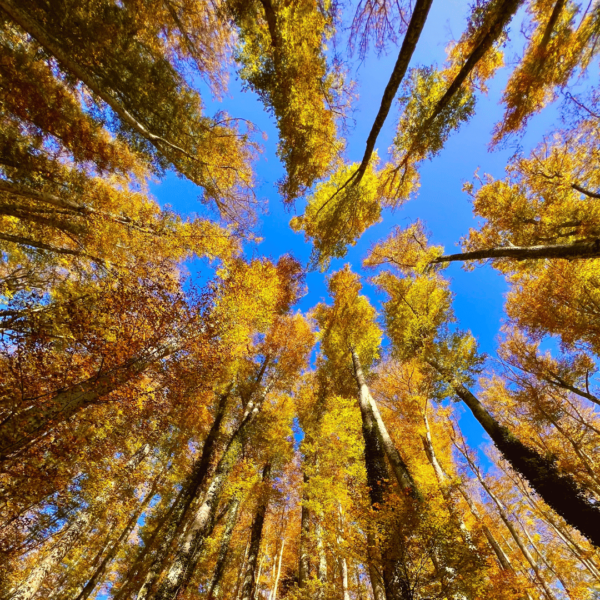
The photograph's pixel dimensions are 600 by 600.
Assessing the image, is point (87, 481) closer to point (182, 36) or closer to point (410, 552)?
point (410, 552)

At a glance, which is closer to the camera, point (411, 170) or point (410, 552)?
point (410, 552)

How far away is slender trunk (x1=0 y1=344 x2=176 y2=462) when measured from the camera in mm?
3848

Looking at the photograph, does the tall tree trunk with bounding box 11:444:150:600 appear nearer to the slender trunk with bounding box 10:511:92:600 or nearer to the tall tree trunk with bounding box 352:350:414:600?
the slender trunk with bounding box 10:511:92:600

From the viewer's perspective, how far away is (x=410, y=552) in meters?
4.14

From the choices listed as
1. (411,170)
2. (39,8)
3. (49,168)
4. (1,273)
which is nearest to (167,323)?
(49,168)

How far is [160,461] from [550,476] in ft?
47.0

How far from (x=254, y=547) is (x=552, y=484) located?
9110 millimetres

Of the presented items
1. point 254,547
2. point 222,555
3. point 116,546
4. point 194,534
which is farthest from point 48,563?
point 116,546

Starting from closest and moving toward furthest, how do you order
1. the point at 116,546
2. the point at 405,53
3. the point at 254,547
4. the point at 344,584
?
the point at 405,53 → the point at 344,584 → the point at 254,547 → the point at 116,546

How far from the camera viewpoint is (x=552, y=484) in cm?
566

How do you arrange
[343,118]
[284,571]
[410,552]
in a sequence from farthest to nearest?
1. [284,571]
2. [343,118]
3. [410,552]

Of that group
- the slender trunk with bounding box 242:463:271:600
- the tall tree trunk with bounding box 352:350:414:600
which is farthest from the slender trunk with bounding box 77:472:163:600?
the tall tree trunk with bounding box 352:350:414:600

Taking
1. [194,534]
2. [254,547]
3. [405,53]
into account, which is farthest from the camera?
[254,547]

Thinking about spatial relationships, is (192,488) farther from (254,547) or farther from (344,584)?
(344,584)
